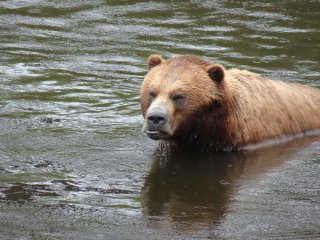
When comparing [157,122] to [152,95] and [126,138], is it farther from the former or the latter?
[126,138]

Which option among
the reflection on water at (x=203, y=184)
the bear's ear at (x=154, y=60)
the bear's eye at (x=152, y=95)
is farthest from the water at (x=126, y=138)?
the bear's ear at (x=154, y=60)

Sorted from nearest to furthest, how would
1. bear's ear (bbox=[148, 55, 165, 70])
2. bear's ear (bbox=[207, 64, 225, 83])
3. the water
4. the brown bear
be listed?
the water < the brown bear < bear's ear (bbox=[207, 64, 225, 83]) < bear's ear (bbox=[148, 55, 165, 70])

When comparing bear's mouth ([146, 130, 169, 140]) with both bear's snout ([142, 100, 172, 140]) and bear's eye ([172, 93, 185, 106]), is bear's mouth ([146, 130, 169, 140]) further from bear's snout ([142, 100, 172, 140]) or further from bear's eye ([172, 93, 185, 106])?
bear's eye ([172, 93, 185, 106])

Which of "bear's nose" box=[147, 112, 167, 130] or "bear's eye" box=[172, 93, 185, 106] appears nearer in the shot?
"bear's nose" box=[147, 112, 167, 130]

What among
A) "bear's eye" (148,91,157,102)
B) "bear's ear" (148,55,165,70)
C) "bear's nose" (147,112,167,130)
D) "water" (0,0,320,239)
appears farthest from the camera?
"bear's ear" (148,55,165,70)

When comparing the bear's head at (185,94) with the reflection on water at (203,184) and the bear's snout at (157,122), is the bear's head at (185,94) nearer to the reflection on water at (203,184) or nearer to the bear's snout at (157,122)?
the bear's snout at (157,122)

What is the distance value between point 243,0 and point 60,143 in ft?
32.8

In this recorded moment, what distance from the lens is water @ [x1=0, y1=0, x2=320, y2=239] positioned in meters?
8.62

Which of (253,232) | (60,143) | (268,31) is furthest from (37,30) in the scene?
(253,232)

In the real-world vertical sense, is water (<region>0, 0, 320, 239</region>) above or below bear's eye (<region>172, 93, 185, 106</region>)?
Answer: below

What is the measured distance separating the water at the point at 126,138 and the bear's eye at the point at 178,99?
632mm

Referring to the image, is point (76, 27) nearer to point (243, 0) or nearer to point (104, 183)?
point (243, 0)

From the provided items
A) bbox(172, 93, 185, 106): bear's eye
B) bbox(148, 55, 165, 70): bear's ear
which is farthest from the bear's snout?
bbox(148, 55, 165, 70): bear's ear

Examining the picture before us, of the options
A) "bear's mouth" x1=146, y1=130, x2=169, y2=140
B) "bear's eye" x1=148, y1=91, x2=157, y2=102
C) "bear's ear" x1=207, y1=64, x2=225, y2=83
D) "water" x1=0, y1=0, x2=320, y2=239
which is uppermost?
"bear's ear" x1=207, y1=64, x2=225, y2=83
